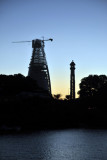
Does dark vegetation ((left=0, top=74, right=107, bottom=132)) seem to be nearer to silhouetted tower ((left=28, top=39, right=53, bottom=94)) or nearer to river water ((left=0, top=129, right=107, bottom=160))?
river water ((left=0, top=129, right=107, bottom=160))

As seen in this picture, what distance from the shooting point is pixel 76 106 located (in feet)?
337

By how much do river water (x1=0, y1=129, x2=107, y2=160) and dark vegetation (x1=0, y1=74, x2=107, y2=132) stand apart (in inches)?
795

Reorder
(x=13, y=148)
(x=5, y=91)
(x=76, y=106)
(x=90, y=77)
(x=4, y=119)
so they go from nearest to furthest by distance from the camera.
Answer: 1. (x=13, y=148)
2. (x=4, y=119)
3. (x=76, y=106)
4. (x=5, y=91)
5. (x=90, y=77)

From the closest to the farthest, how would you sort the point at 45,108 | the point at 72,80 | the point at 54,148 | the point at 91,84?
1. the point at 54,148
2. the point at 45,108
3. the point at 91,84
4. the point at 72,80

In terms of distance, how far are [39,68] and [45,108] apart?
66.1m

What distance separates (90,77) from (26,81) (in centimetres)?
2738

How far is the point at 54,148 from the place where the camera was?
49938 millimetres

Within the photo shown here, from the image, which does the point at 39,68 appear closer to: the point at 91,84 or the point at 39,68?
the point at 39,68

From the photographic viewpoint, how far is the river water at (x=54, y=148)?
42500mm

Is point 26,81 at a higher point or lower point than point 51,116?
higher

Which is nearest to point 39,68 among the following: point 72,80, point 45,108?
point 72,80

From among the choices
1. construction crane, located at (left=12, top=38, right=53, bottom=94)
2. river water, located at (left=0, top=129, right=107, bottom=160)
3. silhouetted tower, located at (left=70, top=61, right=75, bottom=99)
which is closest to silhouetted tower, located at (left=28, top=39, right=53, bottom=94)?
construction crane, located at (left=12, top=38, right=53, bottom=94)

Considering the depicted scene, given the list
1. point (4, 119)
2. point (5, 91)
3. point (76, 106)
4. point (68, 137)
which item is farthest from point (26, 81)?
point (68, 137)

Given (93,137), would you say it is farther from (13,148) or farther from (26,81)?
(26,81)
